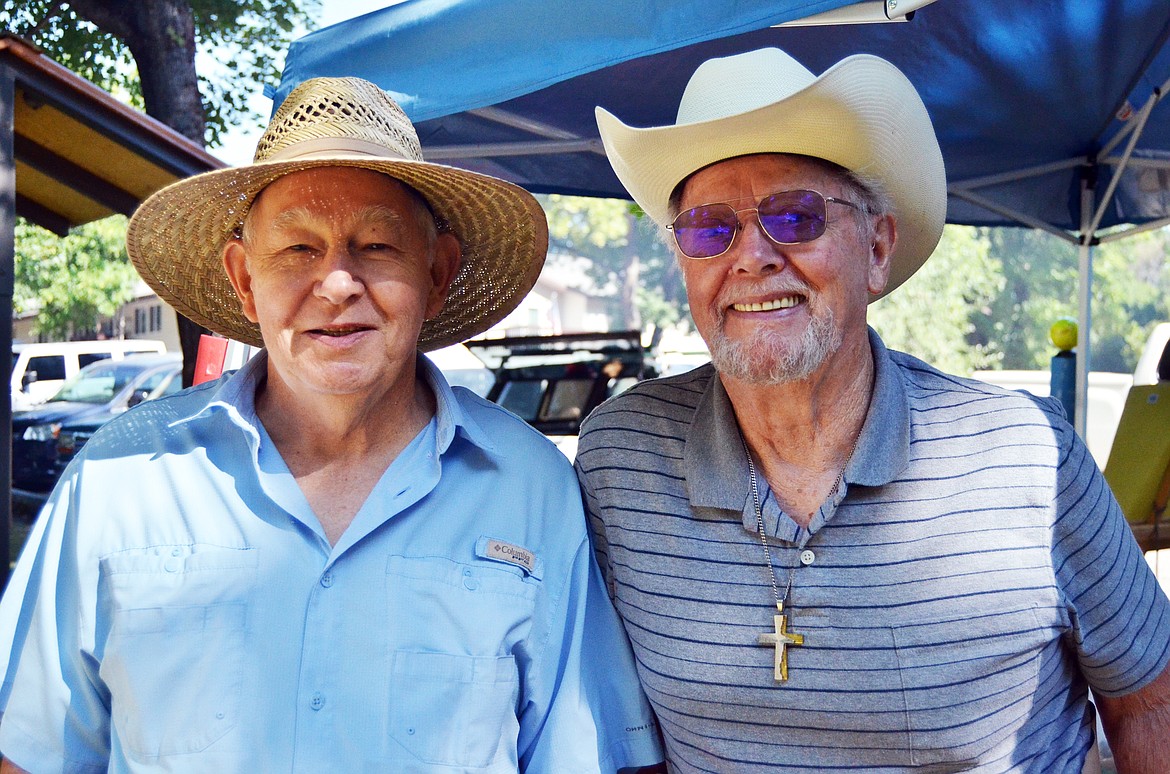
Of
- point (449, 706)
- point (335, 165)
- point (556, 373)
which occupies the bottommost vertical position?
point (449, 706)

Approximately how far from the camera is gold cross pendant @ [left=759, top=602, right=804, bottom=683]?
1800mm

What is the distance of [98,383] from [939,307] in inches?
929

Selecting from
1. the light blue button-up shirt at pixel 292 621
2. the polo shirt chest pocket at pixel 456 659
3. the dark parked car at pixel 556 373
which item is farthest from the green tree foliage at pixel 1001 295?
the polo shirt chest pocket at pixel 456 659

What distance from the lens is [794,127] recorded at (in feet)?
6.32

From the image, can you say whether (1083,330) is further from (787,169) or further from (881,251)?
(787,169)

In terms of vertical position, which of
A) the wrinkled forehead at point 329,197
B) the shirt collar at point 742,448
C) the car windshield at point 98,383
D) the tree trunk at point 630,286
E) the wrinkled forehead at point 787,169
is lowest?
the shirt collar at point 742,448

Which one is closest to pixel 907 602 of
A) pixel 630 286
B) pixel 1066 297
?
pixel 1066 297

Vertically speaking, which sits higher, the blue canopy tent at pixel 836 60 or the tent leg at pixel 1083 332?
the blue canopy tent at pixel 836 60

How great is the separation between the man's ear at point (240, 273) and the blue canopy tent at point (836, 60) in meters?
0.91

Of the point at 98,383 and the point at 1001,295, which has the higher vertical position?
the point at 1001,295

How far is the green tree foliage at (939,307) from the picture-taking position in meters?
29.6

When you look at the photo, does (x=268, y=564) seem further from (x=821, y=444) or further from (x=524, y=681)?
(x=821, y=444)

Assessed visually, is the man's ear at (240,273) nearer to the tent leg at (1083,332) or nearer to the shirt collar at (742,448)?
the shirt collar at (742,448)

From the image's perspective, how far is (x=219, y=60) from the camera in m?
10.8
